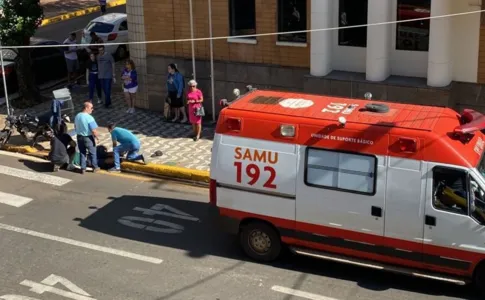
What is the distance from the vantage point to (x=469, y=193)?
9133 millimetres

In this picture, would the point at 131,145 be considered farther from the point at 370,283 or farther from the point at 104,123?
the point at 370,283

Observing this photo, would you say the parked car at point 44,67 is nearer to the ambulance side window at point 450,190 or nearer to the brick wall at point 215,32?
the brick wall at point 215,32

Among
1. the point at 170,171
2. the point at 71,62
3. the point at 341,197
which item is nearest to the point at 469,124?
the point at 341,197

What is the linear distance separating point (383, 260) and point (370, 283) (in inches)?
15.3

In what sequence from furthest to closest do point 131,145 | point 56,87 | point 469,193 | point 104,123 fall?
point 56,87, point 104,123, point 131,145, point 469,193

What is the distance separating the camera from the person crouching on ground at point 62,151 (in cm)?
1456

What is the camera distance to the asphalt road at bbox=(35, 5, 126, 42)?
27902 mm

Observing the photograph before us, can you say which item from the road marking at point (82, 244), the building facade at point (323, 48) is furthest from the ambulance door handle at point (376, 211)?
the building facade at point (323, 48)

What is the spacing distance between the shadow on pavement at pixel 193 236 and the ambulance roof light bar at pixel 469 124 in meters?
2.11

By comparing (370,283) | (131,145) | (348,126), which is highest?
(348,126)

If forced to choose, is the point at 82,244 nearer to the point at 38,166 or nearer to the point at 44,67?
the point at 38,166

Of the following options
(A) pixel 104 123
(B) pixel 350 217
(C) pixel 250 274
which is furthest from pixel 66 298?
(A) pixel 104 123

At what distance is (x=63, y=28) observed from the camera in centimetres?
2961

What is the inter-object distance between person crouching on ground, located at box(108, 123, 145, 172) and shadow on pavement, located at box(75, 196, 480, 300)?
5.29 feet
